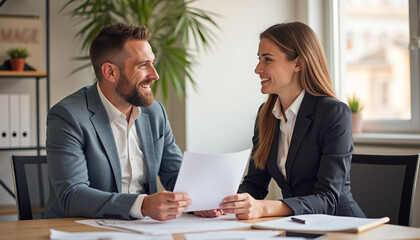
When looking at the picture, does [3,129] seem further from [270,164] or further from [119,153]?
[270,164]

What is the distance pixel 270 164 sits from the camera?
2.32m

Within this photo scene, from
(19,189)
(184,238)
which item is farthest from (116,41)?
A: (184,238)

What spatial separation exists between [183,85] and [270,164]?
182 cm

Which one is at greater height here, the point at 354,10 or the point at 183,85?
the point at 354,10

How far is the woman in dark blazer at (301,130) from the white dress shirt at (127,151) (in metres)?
0.39

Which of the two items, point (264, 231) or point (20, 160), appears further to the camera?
point (20, 160)

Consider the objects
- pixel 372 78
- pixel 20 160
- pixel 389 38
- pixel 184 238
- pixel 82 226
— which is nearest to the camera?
pixel 184 238

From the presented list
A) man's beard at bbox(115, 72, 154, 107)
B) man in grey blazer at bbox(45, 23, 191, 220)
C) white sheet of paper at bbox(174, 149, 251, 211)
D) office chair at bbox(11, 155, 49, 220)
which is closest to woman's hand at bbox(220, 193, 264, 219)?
white sheet of paper at bbox(174, 149, 251, 211)

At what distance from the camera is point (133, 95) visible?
2.33 m

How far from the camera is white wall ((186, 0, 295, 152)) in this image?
4.07 metres

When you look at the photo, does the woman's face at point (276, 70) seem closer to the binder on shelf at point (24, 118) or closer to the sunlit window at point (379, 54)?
the sunlit window at point (379, 54)

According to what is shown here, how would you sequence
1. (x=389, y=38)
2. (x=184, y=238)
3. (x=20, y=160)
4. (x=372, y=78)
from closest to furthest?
(x=184, y=238)
(x=20, y=160)
(x=389, y=38)
(x=372, y=78)

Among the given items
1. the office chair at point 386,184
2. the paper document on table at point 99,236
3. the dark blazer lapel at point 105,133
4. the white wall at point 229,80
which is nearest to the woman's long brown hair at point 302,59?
the office chair at point 386,184

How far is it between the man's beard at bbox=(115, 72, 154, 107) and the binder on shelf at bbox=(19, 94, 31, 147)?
5.53 feet
